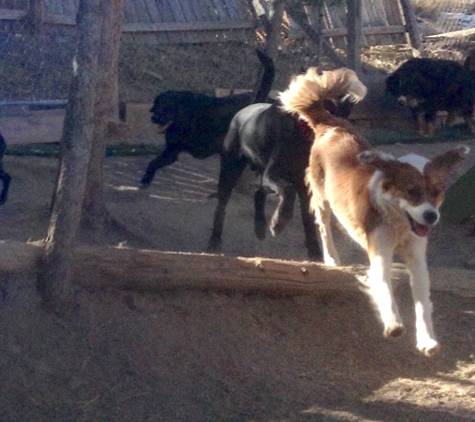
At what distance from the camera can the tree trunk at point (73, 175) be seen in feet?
15.0

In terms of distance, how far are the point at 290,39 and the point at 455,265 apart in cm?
738

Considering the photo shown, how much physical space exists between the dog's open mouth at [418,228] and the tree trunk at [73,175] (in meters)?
1.80

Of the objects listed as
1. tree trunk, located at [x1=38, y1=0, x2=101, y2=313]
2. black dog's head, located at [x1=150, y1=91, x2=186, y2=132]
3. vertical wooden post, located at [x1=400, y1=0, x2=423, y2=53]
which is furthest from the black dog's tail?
vertical wooden post, located at [x1=400, y1=0, x2=423, y2=53]

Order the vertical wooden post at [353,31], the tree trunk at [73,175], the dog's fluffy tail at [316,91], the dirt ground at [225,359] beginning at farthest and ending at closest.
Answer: the vertical wooden post at [353,31] → the dog's fluffy tail at [316,91] → the tree trunk at [73,175] → the dirt ground at [225,359]

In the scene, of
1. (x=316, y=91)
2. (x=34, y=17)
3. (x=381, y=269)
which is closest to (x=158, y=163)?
(x=316, y=91)

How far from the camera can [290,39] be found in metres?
13.5

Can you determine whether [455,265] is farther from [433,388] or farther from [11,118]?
[11,118]

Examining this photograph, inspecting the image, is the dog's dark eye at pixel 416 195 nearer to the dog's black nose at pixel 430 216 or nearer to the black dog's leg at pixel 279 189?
the dog's black nose at pixel 430 216

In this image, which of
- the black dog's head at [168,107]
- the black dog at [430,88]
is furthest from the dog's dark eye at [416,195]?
the black dog at [430,88]

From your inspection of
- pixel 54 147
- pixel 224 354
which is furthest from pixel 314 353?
pixel 54 147

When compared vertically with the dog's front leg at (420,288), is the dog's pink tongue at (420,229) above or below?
above

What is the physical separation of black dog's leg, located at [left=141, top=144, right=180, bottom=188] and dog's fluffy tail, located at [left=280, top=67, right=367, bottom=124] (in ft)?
8.63

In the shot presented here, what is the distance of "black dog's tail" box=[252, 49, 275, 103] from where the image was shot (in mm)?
7234

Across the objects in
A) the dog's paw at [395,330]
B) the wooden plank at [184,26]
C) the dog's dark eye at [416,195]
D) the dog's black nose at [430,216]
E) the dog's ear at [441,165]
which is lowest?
the dog's paw at [395,330]
